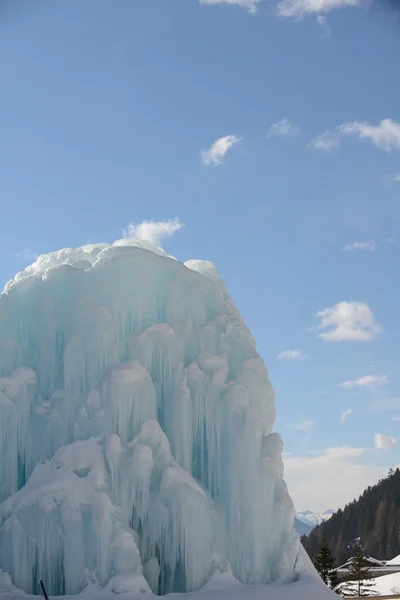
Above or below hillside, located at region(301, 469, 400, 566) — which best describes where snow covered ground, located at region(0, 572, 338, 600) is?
below

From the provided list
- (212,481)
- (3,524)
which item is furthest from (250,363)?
(3,524)

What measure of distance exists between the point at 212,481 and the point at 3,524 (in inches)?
267

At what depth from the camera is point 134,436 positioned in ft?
78.9

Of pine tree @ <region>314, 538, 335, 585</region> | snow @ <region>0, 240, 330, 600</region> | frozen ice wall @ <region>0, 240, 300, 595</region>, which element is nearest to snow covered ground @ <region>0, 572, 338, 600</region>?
snow @ <region>0, 240, 330, 600</region>

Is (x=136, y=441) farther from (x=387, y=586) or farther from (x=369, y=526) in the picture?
(x=369, y=526)

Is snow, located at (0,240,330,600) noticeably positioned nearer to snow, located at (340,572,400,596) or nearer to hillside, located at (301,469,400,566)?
snow, located at (340,572,400,596)

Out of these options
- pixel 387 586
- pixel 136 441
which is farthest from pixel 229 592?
pixel 387 586

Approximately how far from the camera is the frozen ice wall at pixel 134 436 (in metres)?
22.2

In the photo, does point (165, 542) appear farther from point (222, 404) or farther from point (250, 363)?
point (250, 363)

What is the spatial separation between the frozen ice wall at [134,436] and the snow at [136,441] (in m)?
0.05

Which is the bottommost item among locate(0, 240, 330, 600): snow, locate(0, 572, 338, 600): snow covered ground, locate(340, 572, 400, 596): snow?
locate(340, 572, 400, 596): snow

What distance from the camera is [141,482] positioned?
23125 millimetres

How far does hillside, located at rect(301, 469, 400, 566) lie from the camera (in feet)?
357

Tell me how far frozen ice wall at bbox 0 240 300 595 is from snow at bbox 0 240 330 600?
5 cm
